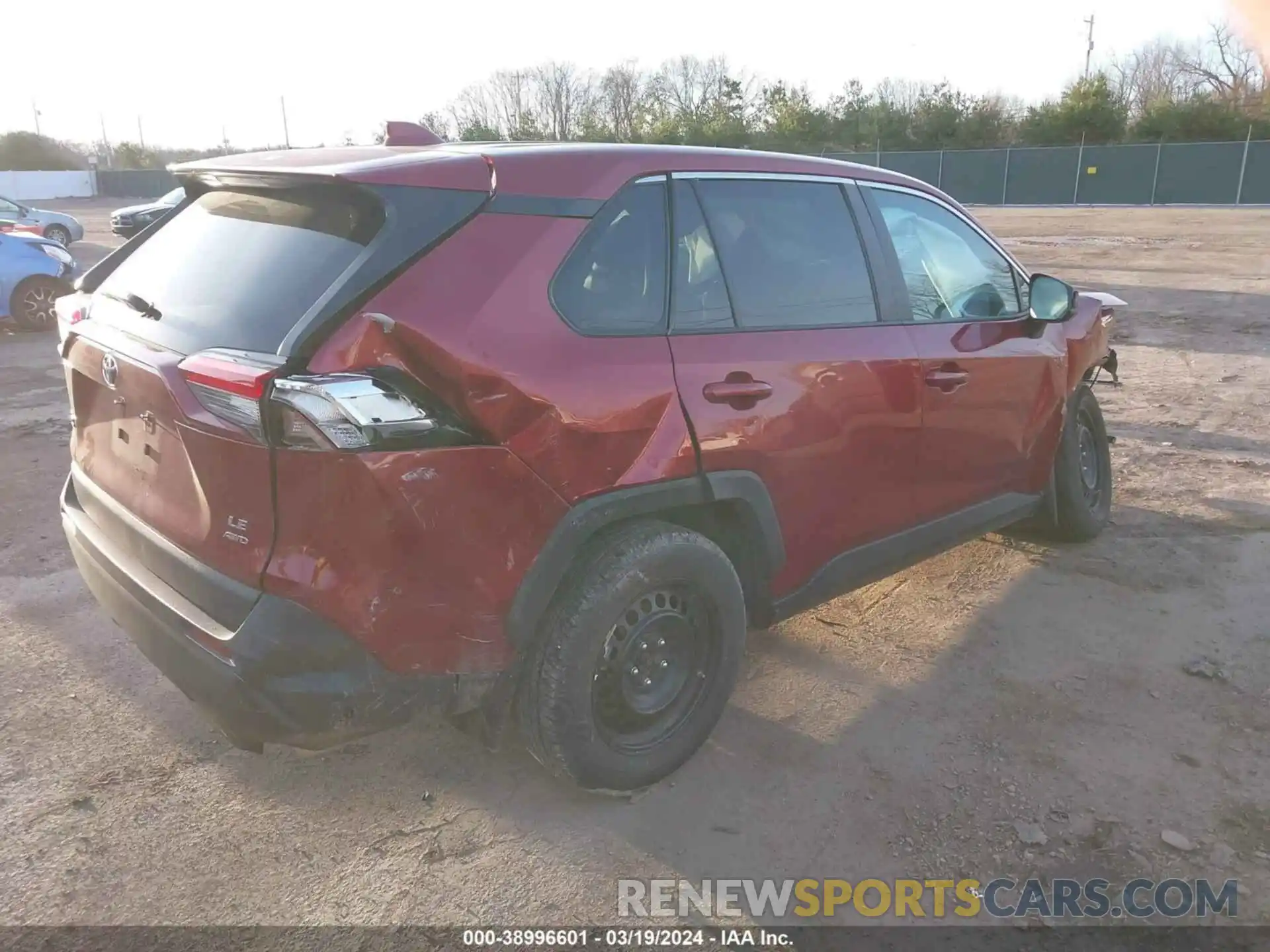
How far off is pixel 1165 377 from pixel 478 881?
26.3ft

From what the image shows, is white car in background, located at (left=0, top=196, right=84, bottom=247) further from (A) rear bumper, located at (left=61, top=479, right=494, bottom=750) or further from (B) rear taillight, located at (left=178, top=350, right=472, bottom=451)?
(B) rear taillight, located at (left=178, top=350, right=472, bottom=451)

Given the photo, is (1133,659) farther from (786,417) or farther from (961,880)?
(786,417)

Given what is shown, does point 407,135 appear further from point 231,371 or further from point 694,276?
point 231,371

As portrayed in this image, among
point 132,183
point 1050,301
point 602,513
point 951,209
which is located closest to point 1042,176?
point 1050,301

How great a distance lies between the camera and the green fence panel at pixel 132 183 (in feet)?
174

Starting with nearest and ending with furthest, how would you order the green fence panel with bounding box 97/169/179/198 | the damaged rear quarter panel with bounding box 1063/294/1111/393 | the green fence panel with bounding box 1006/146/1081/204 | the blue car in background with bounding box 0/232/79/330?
the damaged rear quarter panel with bounding box 1063/294/1111/393
the blue car in background with bounding box 0/232/79/330
the green fence panel with bounding box 1006/146/1081/204
the green fence panel with bounding box 97/169/179/198

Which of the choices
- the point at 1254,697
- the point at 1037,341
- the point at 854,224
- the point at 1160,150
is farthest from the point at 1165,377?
the point at 1160,150

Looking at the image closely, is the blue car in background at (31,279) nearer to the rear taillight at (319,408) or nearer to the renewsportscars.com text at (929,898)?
the rear taillight at (319,408)

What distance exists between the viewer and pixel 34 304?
11297 mm

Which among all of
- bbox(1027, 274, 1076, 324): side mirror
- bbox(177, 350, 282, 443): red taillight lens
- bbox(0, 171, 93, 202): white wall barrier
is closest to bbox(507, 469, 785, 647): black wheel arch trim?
bbox(177, 350, 282, 443): red taillight lens

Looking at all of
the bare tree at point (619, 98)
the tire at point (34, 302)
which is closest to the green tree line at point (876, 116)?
the bare tree at point (619, 98)

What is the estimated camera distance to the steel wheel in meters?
11.2

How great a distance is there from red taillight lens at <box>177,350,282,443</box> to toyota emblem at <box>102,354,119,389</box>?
408mm

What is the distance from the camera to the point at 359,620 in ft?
7.43
